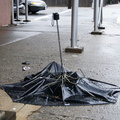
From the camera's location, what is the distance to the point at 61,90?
361 cm

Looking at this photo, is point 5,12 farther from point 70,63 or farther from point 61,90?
point 61,90

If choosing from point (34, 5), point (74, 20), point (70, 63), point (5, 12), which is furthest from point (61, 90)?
point (34, 5)

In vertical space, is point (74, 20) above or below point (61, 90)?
above

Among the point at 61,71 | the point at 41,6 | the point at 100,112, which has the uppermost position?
the point at 41,6

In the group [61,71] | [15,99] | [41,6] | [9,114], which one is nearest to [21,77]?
[61,71]

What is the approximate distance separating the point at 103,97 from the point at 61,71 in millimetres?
970

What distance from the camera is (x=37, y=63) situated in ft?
18.3

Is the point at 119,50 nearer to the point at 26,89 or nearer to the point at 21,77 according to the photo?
the point at 21,77

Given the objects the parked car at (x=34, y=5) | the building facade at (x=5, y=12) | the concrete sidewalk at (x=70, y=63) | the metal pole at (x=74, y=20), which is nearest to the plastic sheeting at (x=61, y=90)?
the concrete sidewalk at (x=70, y=63)

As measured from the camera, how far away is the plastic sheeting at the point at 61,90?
11.5 feet

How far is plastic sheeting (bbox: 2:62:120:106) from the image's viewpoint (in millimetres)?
3492

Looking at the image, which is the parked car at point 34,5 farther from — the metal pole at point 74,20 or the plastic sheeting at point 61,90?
the plastic sheeting at point 61,90

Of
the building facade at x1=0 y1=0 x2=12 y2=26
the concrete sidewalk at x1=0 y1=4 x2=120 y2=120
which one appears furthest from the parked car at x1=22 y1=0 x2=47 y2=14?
the concrete sidewalk at x1=0 y1=4 x2=120 y2=120

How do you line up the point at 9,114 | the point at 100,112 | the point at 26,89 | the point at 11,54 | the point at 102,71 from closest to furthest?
the point at 9,114 → the point at 100,112 → the point at 26,89 → the point at 102,71 → the point at 11,54
